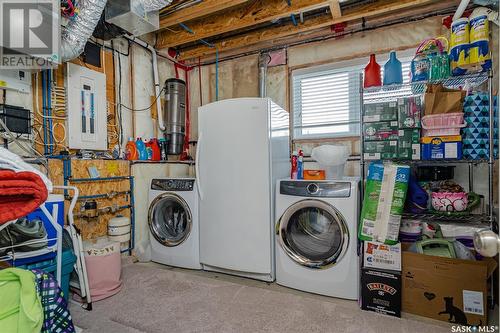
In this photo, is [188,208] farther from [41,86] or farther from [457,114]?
[457,114]

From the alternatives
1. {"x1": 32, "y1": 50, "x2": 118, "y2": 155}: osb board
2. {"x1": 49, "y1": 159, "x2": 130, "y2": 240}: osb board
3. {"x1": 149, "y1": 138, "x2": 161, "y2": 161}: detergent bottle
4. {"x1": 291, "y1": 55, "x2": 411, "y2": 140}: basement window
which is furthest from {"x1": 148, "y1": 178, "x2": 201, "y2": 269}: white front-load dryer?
{"x1": 291, "y1": 55, "x2": 411, "y2": 140}: basement window

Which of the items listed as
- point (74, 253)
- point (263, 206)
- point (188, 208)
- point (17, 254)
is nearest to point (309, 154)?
point (263, 206)

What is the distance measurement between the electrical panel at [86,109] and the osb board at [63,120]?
5 centimetres

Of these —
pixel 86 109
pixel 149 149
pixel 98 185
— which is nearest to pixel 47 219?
pixel 98 185

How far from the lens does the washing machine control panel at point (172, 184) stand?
2.58 m

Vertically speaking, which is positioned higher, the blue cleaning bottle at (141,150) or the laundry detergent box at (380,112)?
the laundry detergent box at (380,112)

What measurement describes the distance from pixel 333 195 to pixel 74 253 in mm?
1834

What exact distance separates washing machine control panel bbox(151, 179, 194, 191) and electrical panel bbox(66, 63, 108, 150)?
0.59m

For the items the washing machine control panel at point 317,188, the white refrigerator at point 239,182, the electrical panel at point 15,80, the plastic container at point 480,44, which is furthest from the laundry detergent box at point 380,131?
the electrical panel at point 15,80

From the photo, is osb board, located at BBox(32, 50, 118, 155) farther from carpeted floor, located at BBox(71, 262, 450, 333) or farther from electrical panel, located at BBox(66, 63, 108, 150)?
carpeted floor, located at BBox(71, 262, 450, 333)

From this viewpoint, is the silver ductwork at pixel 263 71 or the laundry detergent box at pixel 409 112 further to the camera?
the silver ductwork at pixel 263 71

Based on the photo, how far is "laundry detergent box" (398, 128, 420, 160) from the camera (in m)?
1.90

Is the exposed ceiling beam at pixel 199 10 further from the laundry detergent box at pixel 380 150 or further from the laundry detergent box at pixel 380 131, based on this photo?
the laundry detergent box at pixel 380 150

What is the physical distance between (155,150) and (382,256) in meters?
2.49
